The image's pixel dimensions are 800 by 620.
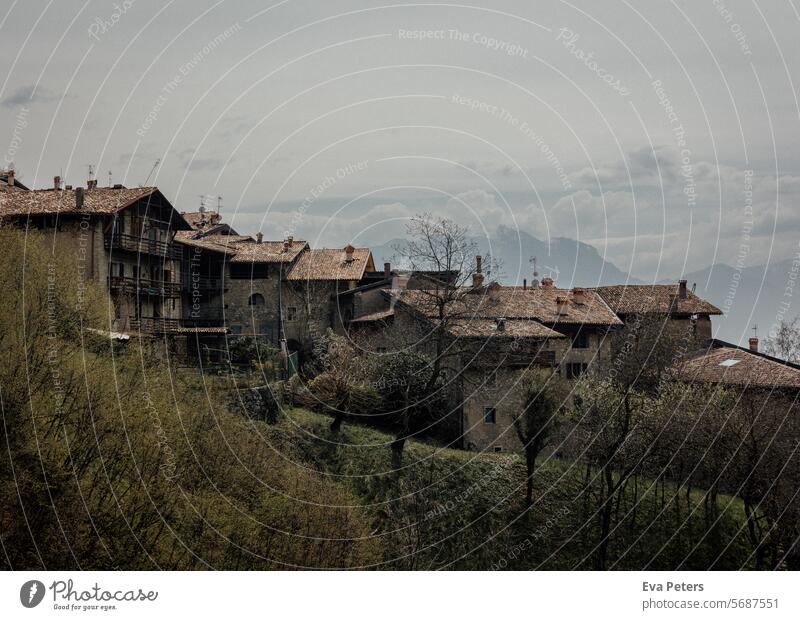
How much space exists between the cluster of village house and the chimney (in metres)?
0.12

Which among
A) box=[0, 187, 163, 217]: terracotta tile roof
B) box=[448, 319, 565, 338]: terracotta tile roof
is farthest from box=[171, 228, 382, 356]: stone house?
box=[448, 319, 565, 338]: terracotta tile roof

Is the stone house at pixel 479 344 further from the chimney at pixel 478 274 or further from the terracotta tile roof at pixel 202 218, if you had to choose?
the terracotta tile roof at pixel 202 218

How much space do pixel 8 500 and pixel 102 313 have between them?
12.6 meters

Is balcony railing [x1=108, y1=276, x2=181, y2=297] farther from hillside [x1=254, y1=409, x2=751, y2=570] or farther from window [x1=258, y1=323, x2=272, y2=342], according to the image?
hillside [x1=254, y1=409, x2=751, y2=570]

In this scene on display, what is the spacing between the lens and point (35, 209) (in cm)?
2872

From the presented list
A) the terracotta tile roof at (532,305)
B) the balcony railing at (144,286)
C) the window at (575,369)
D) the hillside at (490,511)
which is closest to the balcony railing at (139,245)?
the balcony railing at (144,286)

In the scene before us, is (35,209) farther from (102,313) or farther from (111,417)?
(111,417)

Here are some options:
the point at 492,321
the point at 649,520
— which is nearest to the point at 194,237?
the point at 492,321

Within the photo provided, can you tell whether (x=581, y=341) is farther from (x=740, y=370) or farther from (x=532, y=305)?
(x=740, y=370)

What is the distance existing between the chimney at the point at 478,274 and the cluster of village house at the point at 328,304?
12 cm

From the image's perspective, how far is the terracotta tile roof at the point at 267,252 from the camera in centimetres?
4231

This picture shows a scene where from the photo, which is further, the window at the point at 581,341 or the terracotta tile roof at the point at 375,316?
the window at the point at 581,341

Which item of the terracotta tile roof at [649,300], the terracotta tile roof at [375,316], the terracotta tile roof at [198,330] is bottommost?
the terracotta tile roof at [198,330]
